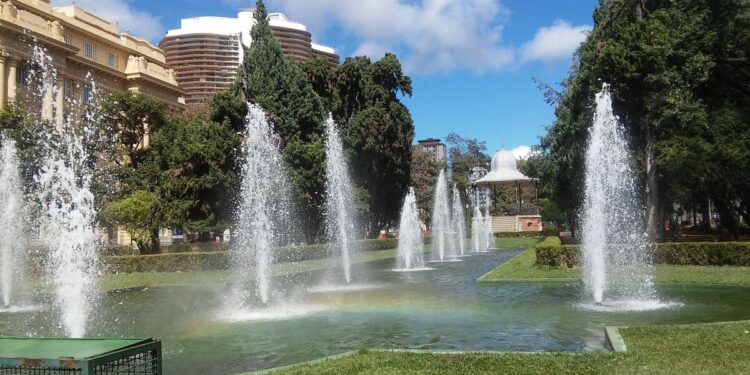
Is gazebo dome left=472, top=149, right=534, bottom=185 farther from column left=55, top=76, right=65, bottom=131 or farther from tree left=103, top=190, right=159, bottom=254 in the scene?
column left=55, top=76, right=65, bottom=131

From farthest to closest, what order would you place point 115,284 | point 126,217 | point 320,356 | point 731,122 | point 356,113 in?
point 356,113 → point 126,217 → point 731,122 → point 115,284 → point 320,356

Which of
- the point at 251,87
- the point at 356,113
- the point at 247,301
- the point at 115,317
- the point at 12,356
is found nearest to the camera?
the point at 12,356

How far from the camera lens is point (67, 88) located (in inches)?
1907

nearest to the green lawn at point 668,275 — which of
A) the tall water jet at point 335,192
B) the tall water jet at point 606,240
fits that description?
the tall water jet at point 606,240

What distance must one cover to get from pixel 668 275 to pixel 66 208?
18510 millimetres

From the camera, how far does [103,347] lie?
4.45 meters

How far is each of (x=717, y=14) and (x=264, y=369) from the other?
76.7ft

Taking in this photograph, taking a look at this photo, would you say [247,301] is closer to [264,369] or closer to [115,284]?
[264,369]

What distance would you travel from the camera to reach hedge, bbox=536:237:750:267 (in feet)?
62.0

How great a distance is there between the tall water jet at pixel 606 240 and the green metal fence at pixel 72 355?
10176mm

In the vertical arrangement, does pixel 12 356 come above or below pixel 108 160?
below

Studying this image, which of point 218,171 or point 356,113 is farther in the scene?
point 356,113

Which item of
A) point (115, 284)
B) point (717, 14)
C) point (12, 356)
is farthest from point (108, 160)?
point (12, 356)

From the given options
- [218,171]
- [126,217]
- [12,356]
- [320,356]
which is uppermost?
[218,171]
